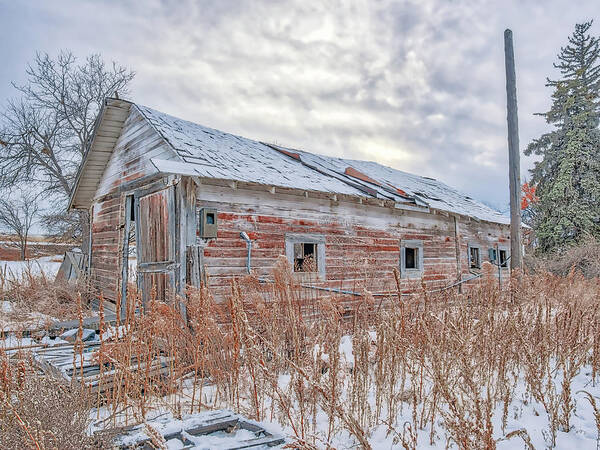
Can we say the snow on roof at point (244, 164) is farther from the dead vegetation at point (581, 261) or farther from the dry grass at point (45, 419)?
the dead vegetation at point (581, 261)

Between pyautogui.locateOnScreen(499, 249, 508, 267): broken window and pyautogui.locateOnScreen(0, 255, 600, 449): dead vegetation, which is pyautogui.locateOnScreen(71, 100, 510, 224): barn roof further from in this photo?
pyautogui.locateOnScreen(499, 249, 508, 267): broken window

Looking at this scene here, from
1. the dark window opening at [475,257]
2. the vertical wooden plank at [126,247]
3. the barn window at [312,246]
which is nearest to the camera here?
the barn window at [312,246]

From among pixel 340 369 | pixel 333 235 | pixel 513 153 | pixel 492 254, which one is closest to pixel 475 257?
pixel 492 254

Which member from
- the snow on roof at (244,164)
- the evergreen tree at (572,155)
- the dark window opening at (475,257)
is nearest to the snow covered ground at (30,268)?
the snow on roof at (244,164)

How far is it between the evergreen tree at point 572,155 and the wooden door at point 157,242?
20.3m

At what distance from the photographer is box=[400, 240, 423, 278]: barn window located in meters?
10.8

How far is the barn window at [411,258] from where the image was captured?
35.4 feet

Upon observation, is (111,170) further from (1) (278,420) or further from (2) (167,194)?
(1) (278,420)

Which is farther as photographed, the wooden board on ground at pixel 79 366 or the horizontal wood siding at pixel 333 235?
the horizontal wood siding at pixel 333 235

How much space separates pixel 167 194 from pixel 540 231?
20.8 m

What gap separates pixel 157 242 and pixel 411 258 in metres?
7.34

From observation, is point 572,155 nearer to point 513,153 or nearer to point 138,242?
point 513,153

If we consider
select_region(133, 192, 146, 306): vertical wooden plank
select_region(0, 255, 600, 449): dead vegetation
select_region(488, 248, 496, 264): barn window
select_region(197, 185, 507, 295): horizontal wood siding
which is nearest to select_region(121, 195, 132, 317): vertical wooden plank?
select_region(133, 192, 146, 306): vertical wooden plank

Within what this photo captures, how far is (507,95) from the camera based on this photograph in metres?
11.1
